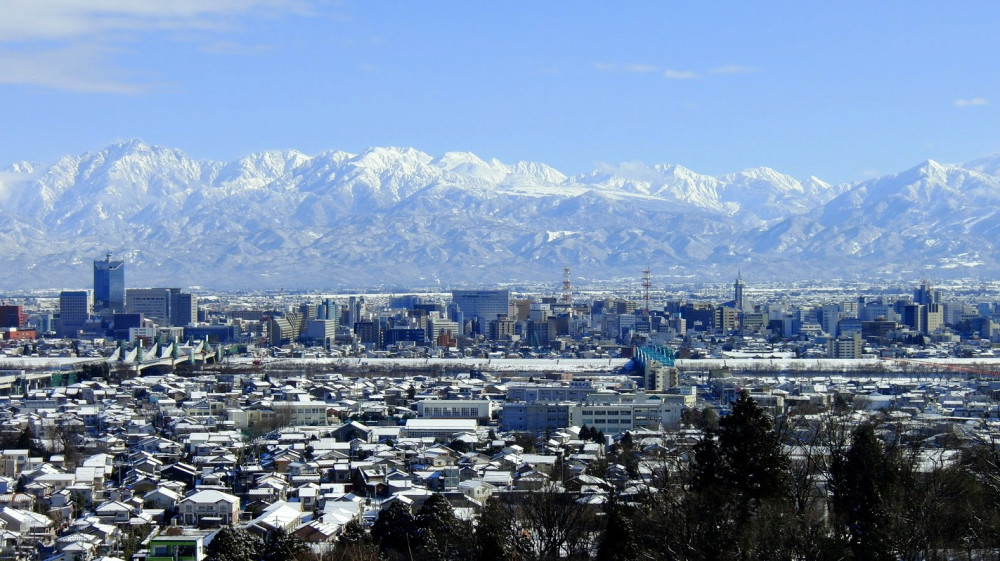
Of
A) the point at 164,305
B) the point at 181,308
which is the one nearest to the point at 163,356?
the point at 181,308

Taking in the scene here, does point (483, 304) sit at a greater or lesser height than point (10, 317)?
greater

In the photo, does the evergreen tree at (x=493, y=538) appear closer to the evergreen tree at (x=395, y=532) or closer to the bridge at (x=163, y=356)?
the evergreen tree at (x=395, y=532)

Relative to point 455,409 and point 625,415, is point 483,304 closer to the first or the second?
point 455,409

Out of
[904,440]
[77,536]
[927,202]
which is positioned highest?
[927,202]

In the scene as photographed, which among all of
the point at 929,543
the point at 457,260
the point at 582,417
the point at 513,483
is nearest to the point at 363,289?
the point at 457,260

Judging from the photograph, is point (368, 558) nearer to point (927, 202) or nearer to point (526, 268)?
point (526, 268)

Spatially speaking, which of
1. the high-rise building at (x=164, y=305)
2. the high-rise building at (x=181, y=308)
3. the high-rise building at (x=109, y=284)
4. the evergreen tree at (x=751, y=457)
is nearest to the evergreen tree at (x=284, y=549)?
the evergreen tree at (x=751, y=457)
